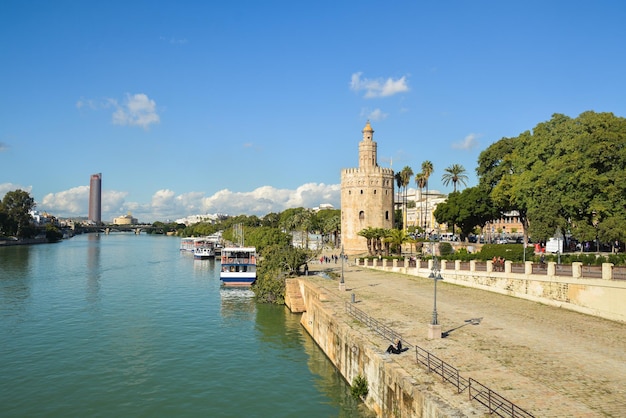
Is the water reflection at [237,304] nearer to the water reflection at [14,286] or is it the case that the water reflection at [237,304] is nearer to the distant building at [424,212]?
the water reflection at [14,286]

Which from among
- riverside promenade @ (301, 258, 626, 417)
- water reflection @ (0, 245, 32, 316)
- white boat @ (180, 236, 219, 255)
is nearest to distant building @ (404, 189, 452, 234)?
white boat @ (180, 236, 219, 255)

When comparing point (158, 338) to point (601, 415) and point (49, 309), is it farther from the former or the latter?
point (601, 415)

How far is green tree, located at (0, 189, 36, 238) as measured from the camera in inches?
5039

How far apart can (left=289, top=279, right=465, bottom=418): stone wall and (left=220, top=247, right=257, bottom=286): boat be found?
22696 mm

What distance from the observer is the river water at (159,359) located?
18812 millimetres

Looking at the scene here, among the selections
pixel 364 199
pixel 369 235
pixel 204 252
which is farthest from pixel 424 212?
pixel 369 235

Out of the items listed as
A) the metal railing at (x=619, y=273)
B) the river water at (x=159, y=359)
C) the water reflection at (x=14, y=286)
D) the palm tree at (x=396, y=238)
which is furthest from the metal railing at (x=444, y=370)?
the palm tree at (x=396, y=238)

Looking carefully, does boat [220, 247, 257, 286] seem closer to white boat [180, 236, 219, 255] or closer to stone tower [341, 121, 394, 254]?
stone tower [341, 121, 394, 254]

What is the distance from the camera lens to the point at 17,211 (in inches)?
5271

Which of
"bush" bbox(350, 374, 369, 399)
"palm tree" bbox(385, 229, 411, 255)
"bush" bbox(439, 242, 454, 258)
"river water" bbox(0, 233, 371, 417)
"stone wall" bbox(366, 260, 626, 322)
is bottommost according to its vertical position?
"river water" bbox(0, 233, 371, 417)

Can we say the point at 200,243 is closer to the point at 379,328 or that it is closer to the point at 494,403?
the point at 379,328

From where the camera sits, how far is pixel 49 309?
37.2 m

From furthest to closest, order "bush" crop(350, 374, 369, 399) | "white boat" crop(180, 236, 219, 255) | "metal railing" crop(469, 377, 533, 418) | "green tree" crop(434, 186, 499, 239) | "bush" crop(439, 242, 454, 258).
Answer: "white boat" crop(180, 236, 219, 255) → "green tree" crop(434, 186, 499, 239) → "bush" crop(439, 242, 454, 258) → "bush" crop(350, 374, 369, 399) → "metal railing" crop(469, 377, 533, 418)

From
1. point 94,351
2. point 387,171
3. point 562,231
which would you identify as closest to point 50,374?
point 94,351
